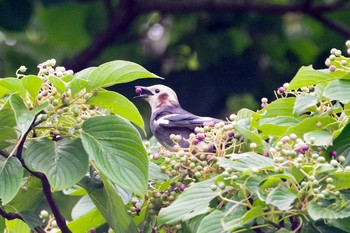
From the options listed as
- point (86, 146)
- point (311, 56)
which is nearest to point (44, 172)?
point (86, 146)

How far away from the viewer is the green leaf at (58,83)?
123 inches

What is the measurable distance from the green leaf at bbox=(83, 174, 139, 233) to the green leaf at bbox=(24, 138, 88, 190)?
0.64ft

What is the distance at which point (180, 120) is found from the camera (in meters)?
5.39

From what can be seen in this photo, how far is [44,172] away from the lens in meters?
3.17

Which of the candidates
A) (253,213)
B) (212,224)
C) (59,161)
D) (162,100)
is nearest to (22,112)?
(59,161)

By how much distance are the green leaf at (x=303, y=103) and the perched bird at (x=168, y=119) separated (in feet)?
3.90

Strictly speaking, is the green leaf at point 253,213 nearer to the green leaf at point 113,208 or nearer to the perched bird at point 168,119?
the green leaf at point 113,208

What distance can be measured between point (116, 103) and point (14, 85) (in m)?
0.40

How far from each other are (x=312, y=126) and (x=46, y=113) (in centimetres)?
94

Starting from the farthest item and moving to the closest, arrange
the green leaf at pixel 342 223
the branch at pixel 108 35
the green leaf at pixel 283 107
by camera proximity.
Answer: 1. the branch at pixel 108 35
2. the green leaf at pixel 283 107
3. the green leaf at pixel 342 223

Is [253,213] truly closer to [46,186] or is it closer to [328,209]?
[328,209]

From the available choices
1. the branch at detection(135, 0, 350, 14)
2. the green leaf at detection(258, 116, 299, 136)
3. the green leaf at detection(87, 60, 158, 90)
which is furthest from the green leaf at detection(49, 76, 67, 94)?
the branch at detection(135, 0, 350, 14)

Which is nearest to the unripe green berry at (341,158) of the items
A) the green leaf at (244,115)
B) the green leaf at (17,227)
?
the green leaf at (244,115)

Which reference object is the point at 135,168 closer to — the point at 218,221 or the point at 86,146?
the point at 86,146
